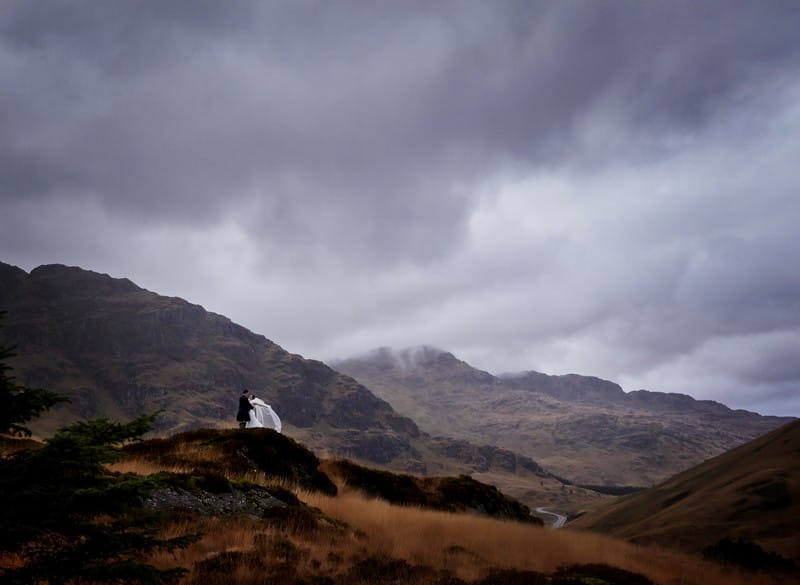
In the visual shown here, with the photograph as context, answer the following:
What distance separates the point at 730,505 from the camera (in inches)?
2931

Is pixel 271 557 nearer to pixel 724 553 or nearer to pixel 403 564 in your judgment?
pixel 403 564

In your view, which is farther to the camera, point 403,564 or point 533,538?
point 533,538

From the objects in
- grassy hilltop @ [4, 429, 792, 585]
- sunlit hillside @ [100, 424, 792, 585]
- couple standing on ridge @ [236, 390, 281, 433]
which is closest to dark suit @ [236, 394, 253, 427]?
couple standing on ridge @ [236, 390, 281, 433]

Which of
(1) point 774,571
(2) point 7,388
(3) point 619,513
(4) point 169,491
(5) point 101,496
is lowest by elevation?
(3) point 619,513

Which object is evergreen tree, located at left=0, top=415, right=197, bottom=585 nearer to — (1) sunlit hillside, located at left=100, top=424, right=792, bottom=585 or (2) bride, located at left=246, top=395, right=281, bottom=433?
(1) sunlit hillside, located at left=100, top=424, right=792, bottom=585

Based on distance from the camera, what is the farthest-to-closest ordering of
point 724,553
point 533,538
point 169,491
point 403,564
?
point 724,553, point 533,538, point 169,491, point 403,564

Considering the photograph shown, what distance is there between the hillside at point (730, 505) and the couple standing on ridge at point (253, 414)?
44.4 m

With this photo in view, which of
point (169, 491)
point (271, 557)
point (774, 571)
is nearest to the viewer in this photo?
point (271, 557)

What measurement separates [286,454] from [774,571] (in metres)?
23.6

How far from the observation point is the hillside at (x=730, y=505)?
61625 mm

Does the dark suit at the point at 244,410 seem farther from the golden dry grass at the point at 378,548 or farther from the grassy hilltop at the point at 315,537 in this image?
the golden dry grass at the point at 378,548

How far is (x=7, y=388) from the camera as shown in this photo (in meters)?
4.72

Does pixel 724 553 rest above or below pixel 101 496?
below

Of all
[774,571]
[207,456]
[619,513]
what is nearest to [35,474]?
[207,456]
